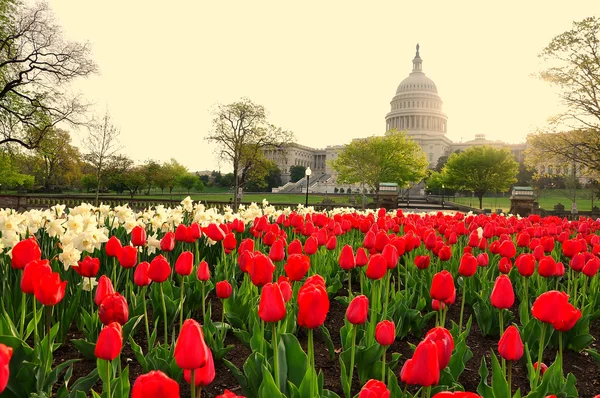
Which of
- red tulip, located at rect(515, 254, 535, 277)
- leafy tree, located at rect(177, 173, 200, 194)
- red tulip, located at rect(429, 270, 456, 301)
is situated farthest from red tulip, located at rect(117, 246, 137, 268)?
leafy tree, located at rect(177, 173, 200, 194)

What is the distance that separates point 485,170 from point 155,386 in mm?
50630

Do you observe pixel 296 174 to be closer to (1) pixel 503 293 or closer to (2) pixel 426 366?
(1) pixel 503 293

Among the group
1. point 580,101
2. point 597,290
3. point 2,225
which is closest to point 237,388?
point 2,225

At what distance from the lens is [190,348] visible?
1.19 meters

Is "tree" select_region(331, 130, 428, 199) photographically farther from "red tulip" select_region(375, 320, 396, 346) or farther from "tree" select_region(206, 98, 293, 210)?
"red tulip" select_region(375, 320, 396, 346)

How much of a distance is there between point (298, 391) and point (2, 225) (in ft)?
9.51

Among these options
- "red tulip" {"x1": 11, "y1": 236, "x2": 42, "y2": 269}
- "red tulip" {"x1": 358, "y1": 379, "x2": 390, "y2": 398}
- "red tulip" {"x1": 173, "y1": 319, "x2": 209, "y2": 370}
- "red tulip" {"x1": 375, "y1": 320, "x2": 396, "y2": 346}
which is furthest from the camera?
"red tulip" {"x1": 11, "y1": 236, "x2": 42, "y2": 269}

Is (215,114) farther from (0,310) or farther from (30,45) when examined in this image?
(0,310)

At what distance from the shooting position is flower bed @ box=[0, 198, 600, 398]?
1.62 m

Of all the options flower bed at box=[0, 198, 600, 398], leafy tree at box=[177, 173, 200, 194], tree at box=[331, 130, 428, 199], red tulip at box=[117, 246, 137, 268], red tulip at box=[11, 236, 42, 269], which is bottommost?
flower bed at box=[0, 198, 600, 398]

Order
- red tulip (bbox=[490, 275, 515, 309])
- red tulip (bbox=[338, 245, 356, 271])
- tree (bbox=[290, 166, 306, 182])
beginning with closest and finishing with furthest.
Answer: red tulip (bbox=[490, 275, 515, 309]) → red tulip (bbox=[338, 245, 356, 271]) → tree (bbox=[290, 166, 306, 182])

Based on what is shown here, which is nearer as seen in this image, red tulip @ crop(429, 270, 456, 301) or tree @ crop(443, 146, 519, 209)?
red tulip @ crop(429, 270, 456, 301)

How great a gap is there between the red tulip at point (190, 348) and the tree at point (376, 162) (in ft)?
145

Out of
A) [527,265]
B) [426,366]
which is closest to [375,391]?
[426,366]
